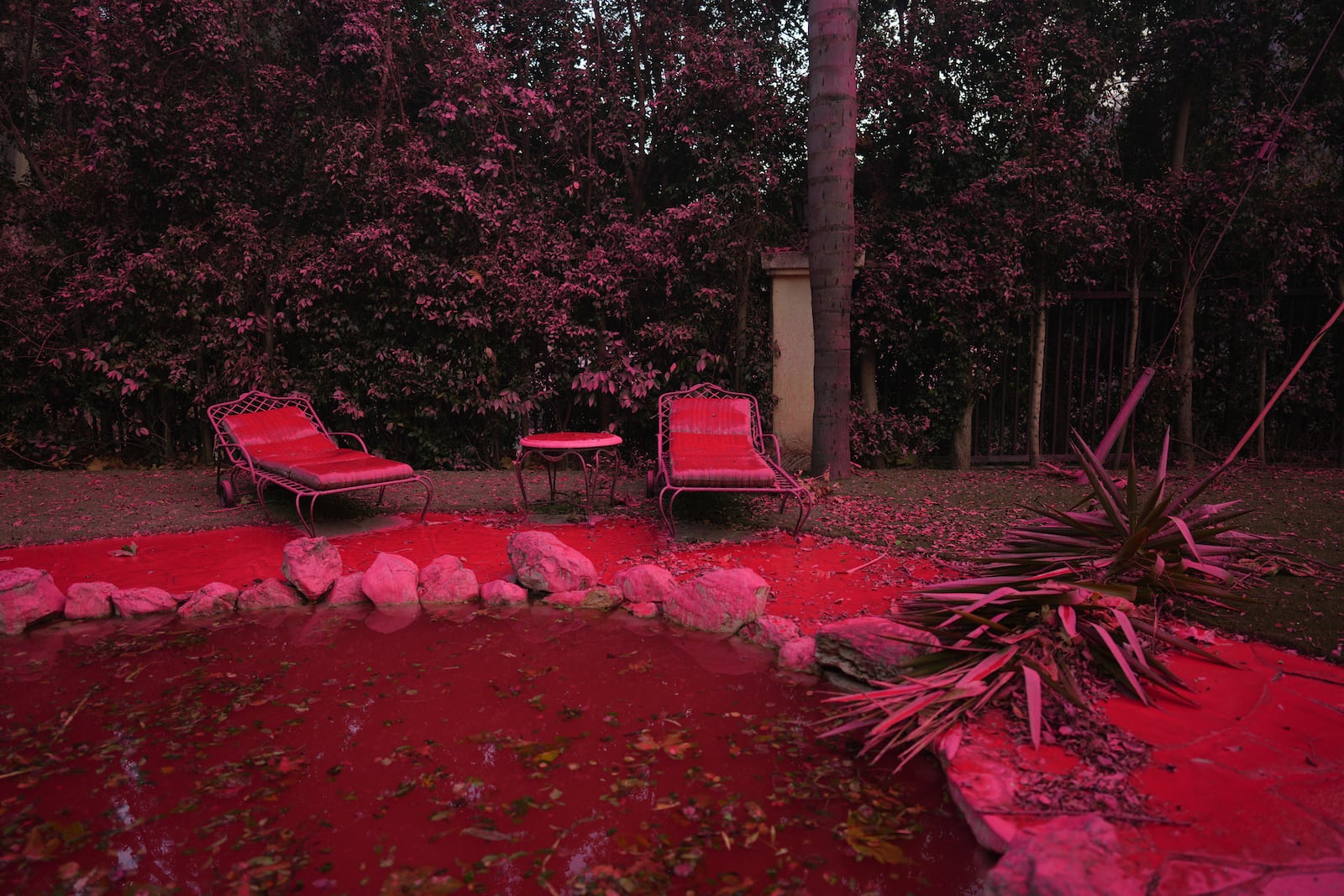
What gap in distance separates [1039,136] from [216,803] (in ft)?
25.3

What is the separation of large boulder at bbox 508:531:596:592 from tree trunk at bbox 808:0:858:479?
9.89 feet

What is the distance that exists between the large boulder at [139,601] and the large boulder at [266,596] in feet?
1.11

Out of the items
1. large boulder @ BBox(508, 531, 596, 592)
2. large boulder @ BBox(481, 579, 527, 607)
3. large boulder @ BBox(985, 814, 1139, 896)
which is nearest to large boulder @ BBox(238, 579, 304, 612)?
large boulder @ BBox(481, 579, 527, 607)

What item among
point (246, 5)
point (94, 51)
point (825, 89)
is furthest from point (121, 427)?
point (825, 89)

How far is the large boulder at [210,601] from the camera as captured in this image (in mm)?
3779

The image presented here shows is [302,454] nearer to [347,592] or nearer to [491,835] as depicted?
[347,592]

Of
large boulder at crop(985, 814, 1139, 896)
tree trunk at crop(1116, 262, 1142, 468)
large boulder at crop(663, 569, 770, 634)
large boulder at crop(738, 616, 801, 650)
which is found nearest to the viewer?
large boulder at crop(985, 814, 1139, 896)

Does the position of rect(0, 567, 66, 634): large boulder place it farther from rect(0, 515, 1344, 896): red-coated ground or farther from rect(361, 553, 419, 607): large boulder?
rect(361, 553, 419, 607): large boulder

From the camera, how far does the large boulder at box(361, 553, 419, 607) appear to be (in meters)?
3.92

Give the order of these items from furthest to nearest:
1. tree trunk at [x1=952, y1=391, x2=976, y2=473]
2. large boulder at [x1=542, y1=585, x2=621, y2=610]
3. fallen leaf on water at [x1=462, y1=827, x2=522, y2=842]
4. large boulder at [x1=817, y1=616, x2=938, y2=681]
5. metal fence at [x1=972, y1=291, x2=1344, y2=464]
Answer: tree trunk at [x1=952, y1=391, x2=976, y2=473]
metal fence at [x1=972, y1=291, x2=1344, y2=464]
large boulder at [x1=542, y1=585, x2=621, y2=610]
large boulder at [x1=817, y1=616, x2=938, y2=681]
fallen leaf on water at [x1=462, y1=827, x2=522, y2=842]

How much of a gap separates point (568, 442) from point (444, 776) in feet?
9.83

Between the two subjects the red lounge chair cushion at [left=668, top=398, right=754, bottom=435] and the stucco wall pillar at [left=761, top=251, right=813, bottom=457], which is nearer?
the red lounge chair cushion at [left=668, top=398, right=754, bottom=435]

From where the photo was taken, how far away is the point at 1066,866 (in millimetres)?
1648

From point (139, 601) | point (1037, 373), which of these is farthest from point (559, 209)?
point (139, 601)
